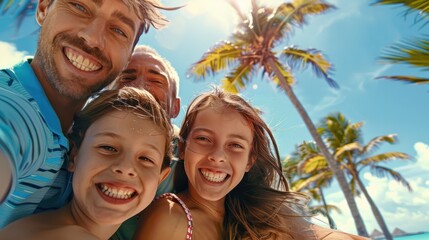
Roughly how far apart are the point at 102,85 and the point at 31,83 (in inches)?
23.8

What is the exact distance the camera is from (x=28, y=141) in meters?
1.30

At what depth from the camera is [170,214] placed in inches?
82.4

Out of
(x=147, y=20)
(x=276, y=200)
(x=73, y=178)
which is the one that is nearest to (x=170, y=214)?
(x=73, y=178)


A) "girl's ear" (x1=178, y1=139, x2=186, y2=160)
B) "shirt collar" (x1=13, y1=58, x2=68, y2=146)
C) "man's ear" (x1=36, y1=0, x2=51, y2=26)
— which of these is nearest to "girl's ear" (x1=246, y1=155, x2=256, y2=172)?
"girl's ear" (x1=178, y1=139, x2=186, y2=160)

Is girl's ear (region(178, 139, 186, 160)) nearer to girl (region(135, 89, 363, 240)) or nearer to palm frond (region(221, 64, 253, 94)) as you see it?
girl (region(135, 89, 363, 240))

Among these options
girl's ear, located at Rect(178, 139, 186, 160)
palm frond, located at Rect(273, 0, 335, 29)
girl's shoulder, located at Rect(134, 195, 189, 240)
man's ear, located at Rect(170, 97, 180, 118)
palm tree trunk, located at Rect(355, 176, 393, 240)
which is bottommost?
palm tree trunk, located at Rect(355, 176, 393, 240)

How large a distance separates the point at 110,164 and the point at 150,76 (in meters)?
1.53

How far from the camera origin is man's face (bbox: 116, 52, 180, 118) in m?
3.06

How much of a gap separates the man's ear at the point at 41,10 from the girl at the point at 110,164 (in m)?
0.71

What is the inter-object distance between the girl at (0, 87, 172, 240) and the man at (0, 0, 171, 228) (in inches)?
5.0

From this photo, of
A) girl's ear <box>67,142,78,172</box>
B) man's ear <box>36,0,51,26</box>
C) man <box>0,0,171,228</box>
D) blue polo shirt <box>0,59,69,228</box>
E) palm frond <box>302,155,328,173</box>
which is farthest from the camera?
palm frond <box>302,155,328,173</box>

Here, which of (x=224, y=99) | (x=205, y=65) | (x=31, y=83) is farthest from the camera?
(x=205, y=65)

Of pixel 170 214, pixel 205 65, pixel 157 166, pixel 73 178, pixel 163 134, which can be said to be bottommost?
pixel 170 214

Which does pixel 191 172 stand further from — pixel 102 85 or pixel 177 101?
pixel 177 101
